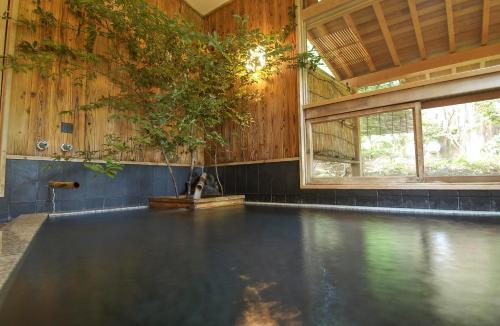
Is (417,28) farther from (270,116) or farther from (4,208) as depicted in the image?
(4,208)

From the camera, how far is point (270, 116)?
346cm

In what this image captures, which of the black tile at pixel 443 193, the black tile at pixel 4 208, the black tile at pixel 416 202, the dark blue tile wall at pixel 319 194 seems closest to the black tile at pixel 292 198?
the dark blue tile wall at pixel 319 194

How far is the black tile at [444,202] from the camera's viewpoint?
2189mm

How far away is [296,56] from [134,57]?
75.7 inches

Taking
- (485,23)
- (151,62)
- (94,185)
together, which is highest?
(485,23)

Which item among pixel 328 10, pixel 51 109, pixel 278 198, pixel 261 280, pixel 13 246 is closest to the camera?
pixel 261 280

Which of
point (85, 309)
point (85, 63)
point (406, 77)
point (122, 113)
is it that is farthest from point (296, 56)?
point (85, 309)

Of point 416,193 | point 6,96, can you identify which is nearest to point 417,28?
point 416,193

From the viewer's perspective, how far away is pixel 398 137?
2520 mm

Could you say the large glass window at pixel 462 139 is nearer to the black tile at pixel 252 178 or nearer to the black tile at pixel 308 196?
the black tile at pixel 308 196

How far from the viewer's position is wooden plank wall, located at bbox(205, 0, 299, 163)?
10.7 feet

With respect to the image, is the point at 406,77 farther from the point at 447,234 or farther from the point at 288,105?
the point at 447,234

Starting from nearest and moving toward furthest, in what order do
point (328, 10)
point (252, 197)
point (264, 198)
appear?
point (328, 10), point (264, 198), point (252, 197)

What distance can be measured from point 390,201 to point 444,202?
42 centimetres
